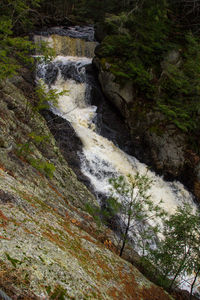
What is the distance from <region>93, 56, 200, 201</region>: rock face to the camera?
15.7m

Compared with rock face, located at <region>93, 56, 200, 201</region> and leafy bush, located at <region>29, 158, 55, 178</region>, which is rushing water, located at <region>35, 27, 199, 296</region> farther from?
leafy bush, located at <region>29, 158, 55, 178</region>

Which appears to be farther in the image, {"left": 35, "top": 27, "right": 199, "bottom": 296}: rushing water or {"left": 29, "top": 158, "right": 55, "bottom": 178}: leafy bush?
{"left": 35, "top": 27, "right": 199, "bottom": 296}: rushing water

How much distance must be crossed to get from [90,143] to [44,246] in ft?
34.6

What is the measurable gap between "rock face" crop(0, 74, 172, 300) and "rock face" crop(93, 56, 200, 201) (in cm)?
928

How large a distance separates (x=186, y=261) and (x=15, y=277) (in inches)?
220

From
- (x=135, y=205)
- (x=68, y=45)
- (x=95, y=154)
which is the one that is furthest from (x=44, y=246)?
(x=68, y=45)

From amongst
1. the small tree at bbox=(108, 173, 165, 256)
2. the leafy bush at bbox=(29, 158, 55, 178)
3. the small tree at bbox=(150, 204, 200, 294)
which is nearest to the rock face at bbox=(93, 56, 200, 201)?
the small tree at bbox=(108, 173, 165, 256)

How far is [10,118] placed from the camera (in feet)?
25.8

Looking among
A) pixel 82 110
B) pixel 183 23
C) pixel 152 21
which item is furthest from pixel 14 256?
pixel 183 23

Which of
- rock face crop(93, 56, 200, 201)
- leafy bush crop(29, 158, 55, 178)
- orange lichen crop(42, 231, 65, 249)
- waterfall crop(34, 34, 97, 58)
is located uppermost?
waterfall crop(34, 34, 97, 58)

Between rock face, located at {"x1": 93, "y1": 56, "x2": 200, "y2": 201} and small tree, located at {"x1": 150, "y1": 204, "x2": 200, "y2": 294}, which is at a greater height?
rock face, located at {"x1": 93, "y1": 56, "x2": 200, "y2": 201}

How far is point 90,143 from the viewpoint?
13.5 meters

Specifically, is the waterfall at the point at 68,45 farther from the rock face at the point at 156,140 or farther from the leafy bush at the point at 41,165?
the leafy bush at the point at 41,165

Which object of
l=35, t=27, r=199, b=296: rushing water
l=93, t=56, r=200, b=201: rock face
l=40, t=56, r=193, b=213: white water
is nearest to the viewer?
l=40, t=56, r=193, b=213: white water
